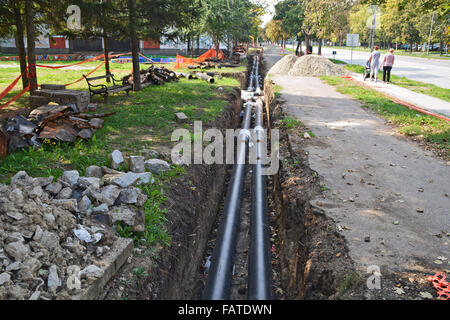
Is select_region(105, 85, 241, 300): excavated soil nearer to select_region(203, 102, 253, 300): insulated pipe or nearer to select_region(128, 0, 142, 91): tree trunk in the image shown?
select_region(203, 102, 253, 300): insulated pipe

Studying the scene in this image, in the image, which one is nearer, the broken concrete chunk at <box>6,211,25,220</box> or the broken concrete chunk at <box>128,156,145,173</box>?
the broken concrete chunk at <box>6,211,25,220</box>

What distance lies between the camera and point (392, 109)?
12891 mm

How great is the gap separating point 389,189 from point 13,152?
718cm

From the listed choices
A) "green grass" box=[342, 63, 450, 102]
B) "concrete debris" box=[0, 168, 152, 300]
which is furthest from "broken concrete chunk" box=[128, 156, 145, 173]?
"green grass" box=[342, 63, 450, 102]

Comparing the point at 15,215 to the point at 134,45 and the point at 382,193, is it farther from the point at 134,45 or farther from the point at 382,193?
the point at 134,45

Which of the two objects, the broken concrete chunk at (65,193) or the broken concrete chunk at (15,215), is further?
the broken concrete chunk at (65,193)

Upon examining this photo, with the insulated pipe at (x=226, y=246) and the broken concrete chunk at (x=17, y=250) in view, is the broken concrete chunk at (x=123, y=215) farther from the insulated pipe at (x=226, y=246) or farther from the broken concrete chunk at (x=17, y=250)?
the insulated pipe at (x=226, y=246)

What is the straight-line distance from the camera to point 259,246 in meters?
6.37

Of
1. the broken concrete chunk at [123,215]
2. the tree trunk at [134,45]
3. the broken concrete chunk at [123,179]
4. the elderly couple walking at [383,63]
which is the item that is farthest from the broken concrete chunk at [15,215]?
the elderly couple walking at [383,63]

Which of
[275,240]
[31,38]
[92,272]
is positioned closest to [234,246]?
[275,240]

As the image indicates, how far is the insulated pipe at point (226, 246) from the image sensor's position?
545cm

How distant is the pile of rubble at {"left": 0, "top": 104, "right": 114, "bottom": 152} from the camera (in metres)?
7.27

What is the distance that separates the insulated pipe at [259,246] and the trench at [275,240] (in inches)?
9.2

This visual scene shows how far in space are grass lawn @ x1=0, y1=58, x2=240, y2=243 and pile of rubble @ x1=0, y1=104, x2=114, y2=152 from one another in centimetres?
17
